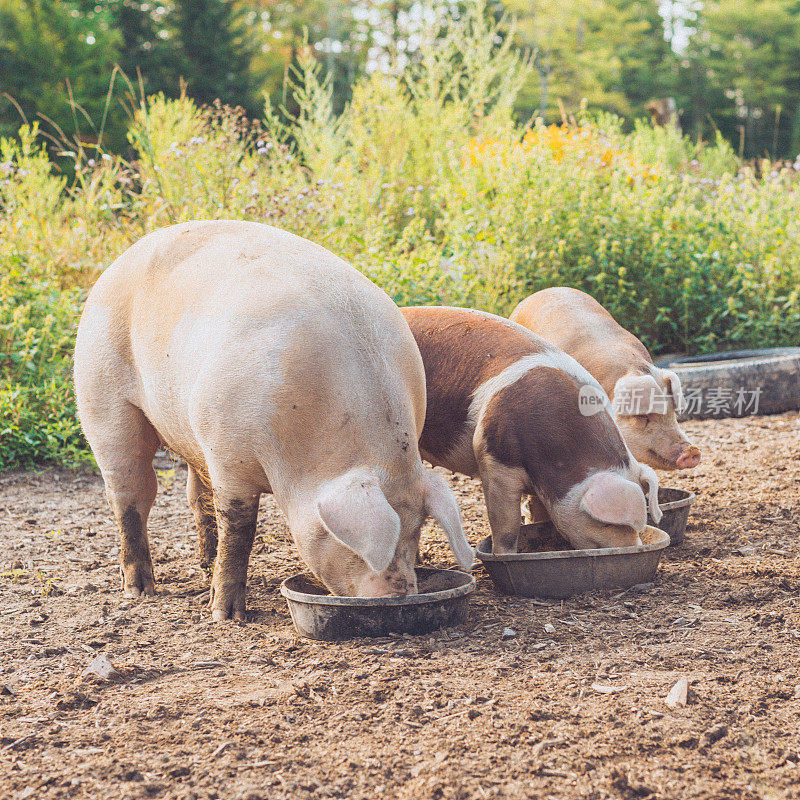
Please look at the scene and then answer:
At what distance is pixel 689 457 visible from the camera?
430cm

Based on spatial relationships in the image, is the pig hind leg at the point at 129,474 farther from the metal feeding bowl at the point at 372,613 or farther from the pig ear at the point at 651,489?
the pig ear at the point at 651,489

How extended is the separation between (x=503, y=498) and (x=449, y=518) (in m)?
0.77

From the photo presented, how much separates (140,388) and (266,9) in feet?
96.0

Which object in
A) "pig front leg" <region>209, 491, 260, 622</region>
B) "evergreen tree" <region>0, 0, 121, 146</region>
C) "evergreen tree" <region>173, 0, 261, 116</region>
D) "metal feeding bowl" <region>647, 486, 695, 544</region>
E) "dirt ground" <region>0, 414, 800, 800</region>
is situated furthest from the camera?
"evergreen tree" <region>173, 0, 261, 116</region>

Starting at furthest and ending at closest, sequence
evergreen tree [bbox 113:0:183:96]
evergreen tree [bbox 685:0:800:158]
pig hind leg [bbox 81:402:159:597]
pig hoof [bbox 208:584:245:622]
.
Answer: evergreen tree [bbox 685:0:800:158], evergreen tree [bbox 113:0:183:96], pig hind leg [bbox 81:402:159:597], pig hoof [bbox 208:584:245:622]

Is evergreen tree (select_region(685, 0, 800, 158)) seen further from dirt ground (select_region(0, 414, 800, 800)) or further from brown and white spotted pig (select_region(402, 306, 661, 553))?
Answer: dirt ground (select_region(0, 414, 800, 800))

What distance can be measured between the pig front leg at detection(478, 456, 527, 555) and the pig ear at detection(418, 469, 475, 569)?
72 cm

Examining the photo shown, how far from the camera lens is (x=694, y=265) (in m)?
6.93

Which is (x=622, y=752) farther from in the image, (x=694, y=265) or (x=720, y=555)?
(x=694, y=265)

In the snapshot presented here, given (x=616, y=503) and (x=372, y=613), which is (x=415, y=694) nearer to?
(x=372, y=613)

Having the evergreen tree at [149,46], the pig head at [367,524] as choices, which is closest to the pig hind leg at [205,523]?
the pig head at [367,524]

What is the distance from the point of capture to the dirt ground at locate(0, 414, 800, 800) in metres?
1.93

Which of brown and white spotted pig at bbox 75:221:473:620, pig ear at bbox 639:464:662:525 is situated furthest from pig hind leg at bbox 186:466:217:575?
pig ear at bbox 639:464:662:525

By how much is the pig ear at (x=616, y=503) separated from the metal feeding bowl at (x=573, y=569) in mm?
111
